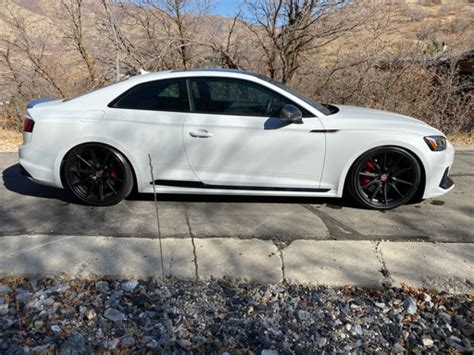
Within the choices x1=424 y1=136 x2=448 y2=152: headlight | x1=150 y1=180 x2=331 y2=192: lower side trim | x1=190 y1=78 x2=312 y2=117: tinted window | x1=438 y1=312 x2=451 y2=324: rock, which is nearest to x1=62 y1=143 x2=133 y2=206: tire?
x1=150 y1=180 x2=331 y2=192: lower side trim

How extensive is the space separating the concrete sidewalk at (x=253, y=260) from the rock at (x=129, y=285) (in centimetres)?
8

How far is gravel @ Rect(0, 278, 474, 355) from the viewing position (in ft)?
6.68

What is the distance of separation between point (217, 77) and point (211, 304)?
2.43 m

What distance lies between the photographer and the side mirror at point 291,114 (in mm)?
3494

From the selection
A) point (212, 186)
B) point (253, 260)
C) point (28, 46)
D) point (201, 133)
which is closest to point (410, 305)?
point (253, 260)

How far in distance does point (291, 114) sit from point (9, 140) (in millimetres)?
6629

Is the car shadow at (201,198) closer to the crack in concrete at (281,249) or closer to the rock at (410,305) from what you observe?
the crack in concrete at (281,249)

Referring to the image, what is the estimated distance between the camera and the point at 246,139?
143 inches

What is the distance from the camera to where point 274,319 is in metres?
2.24

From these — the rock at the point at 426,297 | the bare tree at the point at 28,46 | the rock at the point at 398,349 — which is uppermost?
the bare tree at the point at 28,46

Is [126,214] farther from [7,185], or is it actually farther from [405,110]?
[405,110]

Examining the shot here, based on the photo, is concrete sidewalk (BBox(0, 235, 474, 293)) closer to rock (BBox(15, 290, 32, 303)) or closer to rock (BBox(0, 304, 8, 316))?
rock (BBox(15, 290, 32, 303))

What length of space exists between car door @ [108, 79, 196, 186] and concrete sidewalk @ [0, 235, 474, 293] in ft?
3.04

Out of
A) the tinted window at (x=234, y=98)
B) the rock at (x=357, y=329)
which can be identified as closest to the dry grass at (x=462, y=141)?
the tinted window at (x=234, y=98)
